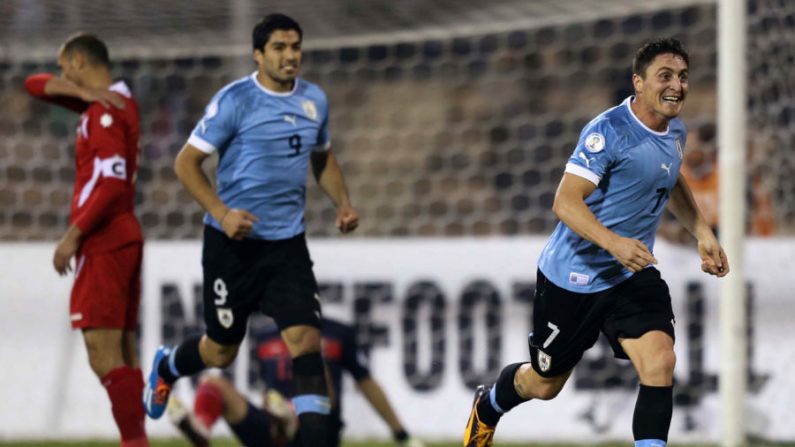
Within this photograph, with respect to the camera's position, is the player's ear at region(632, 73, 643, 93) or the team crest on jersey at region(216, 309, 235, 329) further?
the team crest on jersey at region(216, 309, 235, 329)

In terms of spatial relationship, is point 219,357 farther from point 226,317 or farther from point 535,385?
point 535,385

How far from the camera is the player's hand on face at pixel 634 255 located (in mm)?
5180

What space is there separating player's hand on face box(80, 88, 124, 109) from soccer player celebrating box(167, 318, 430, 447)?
5.13 feet

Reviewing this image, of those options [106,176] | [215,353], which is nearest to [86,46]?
[106,176]

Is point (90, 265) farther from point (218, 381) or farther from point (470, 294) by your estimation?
point (470, 294)

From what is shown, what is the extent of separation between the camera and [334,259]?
948 cm

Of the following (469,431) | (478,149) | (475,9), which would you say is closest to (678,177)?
(469,431)

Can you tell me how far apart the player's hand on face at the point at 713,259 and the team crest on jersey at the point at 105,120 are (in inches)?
108

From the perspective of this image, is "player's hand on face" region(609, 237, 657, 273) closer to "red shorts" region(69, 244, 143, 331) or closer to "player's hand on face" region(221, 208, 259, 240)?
"player's hand on face" region(221, 208, 259, 240)

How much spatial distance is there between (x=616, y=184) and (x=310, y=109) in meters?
1.64

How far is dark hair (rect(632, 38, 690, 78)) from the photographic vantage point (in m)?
5.66

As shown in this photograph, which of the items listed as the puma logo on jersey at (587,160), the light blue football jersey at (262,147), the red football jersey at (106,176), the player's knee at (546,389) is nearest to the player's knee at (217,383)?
the red football jersey at (106,176)

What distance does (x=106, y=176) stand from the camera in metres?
6.74

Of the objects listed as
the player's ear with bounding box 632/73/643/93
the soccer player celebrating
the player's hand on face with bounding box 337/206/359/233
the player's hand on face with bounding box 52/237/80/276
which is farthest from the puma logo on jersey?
the player's hand on face with bounding box 52/237/80/276
